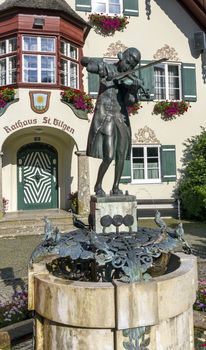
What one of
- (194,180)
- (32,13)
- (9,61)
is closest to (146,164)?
(194,180)

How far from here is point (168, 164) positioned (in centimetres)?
1410

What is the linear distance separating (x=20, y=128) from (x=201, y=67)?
7605 millimetres

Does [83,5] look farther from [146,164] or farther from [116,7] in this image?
[146,164]

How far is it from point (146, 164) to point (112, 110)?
9992 millimetres

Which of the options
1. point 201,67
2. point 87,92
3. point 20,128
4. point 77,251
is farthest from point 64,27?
point 77,251

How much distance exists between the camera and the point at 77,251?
3.11 m

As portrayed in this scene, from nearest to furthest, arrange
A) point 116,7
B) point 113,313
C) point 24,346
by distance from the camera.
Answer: point 113,313, point 24,346, point 116,7

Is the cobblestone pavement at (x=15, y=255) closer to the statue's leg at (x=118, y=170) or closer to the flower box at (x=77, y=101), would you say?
the statue's leg at (x=118, y=170)

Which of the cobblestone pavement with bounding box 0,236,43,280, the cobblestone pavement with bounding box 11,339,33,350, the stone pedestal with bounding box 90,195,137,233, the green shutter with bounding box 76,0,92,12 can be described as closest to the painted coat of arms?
the cobblestone pavement with bounding box 0,236,43,280

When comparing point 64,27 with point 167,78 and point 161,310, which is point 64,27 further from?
point 161,310

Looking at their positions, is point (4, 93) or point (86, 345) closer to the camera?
point (86, 345)

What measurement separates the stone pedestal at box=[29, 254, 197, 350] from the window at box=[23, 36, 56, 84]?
31.9 ft

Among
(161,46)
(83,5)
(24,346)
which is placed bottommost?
Result: (24,346)

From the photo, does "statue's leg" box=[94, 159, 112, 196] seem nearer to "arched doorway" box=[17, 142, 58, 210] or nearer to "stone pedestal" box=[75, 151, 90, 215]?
"stone pedestal" box=[75, 151, 90, 215]
